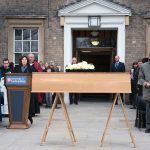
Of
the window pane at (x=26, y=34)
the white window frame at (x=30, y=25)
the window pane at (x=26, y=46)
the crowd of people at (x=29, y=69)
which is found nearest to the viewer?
the crowd of people at (x=29, y=69)

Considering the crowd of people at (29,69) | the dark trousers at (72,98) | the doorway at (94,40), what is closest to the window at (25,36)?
the doorway at (94,40)

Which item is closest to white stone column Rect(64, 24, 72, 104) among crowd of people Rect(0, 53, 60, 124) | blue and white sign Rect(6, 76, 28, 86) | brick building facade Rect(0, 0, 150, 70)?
brick building facade Rect(0, 0, 150, 70)

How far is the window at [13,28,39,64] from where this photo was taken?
73.0 ft

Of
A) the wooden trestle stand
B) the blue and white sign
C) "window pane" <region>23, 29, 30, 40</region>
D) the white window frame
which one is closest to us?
the wooden trestle stand

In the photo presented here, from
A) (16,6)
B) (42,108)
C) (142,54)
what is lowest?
(42,108)

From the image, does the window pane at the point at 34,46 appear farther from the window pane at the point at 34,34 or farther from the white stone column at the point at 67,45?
the white stone column at the point at 67,45

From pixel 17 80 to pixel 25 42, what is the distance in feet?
33.4

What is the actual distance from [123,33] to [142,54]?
1.15 meters

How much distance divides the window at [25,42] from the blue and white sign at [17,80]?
9.73m

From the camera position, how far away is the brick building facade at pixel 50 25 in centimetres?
2166

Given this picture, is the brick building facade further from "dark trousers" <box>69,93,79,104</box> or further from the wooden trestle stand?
the wooden trestle stand

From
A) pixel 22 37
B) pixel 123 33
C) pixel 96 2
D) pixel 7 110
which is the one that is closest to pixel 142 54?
pixel 123 33

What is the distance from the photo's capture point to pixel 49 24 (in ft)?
71.9

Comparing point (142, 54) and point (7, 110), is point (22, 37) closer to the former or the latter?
point (142, 54)
